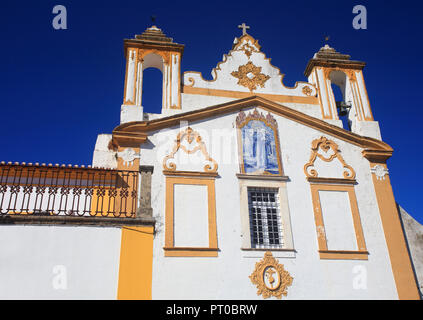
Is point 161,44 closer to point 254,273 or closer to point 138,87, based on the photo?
point 138,87

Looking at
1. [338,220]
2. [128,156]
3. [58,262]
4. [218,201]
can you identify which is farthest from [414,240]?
[58,262]

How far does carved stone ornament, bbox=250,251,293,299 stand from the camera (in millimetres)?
10750

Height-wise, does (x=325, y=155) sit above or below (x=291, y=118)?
below

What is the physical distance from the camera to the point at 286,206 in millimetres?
11930

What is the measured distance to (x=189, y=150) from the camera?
12.3 m

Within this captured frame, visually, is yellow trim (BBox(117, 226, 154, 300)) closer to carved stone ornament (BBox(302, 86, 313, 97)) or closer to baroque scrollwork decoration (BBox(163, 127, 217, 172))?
baroque scrollwork decoration (BBox(163, 127, 217, 172))

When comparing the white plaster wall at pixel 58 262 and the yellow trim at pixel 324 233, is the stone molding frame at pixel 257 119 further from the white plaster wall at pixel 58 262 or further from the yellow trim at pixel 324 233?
the white plaster wall at pixel 58 262

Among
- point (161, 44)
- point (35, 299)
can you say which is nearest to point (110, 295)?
point (35, 299)

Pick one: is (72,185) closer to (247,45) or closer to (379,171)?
(247,45)

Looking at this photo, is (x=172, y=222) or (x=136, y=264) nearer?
(x=136, y=264)

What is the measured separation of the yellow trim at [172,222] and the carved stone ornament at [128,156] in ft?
3.67

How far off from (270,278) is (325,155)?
14.6ft

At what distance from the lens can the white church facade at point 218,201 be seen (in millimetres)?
9492
